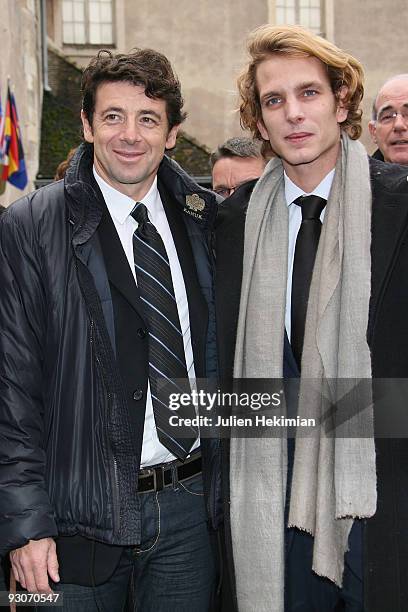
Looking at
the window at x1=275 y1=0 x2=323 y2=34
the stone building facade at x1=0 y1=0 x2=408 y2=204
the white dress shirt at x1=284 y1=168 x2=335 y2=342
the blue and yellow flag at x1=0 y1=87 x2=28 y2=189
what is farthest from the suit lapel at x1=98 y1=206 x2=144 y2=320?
the window at x1=275 y1=0 x2=323 y2=34

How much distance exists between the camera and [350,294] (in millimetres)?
2697

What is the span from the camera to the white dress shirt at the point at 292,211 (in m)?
2.96

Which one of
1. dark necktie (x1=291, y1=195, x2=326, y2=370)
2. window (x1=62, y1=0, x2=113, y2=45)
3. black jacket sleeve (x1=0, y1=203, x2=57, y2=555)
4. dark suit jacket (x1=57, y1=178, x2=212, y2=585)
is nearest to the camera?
black jacket sleeve (x1=0, y1=203, x2=57, y2=555)

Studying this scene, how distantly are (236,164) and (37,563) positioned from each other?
2.98 meters

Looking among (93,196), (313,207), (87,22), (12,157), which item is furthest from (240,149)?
(87,22)

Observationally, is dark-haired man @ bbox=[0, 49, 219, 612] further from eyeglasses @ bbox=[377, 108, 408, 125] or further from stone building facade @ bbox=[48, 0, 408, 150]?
stone building facade @ bbox=[48, 0, 408, 150]

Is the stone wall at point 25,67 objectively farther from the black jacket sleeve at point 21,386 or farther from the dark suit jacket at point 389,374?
the dark suit jacket at point 389,374

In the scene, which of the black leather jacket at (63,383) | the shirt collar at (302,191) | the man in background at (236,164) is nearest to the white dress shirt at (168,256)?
the black leather jacket at (63,383)

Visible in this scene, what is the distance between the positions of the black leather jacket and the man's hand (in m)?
0.06

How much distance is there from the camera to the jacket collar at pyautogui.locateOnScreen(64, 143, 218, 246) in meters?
2.79

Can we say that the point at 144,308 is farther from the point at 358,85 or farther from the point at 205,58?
the point at 205,58

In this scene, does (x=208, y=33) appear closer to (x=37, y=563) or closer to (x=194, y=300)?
(x=194, y=300)

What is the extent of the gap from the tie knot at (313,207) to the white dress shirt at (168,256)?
49cm

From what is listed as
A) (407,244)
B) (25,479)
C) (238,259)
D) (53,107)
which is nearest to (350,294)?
(407,244)
